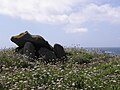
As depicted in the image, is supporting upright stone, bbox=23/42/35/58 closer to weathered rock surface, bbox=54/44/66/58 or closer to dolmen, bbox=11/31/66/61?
dolmen, bbox=11/31/66/61

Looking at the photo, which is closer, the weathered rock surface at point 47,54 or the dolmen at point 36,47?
the weathered rock surface at point 47,54

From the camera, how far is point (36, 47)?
2397cm

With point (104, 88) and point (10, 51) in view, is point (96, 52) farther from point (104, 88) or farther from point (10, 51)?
point (104, 88)

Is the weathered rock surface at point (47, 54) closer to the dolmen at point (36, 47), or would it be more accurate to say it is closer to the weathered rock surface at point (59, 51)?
the dolmen at point (36, 47)

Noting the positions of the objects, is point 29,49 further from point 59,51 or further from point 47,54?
point 59,51

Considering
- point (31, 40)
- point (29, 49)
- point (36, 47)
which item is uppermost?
point (31, 40)

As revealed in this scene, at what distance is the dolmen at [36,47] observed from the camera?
22.8m

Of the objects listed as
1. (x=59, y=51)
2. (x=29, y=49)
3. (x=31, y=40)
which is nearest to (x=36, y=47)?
(x=31, y=40)

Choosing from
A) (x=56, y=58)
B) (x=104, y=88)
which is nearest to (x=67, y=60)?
(x=56, y=58)

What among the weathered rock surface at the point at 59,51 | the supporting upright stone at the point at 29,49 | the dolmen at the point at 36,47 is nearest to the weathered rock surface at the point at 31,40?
the dolmen at the point at 36,47

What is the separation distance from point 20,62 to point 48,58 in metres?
3.16

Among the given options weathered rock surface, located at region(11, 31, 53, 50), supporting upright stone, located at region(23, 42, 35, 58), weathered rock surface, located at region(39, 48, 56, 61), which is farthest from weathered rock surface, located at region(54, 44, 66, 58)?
supporting upright stone, located at region(23, 42, 35, 58)

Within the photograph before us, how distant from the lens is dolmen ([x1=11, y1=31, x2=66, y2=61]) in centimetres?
2280

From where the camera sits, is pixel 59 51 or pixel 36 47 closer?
pixel 36 47
